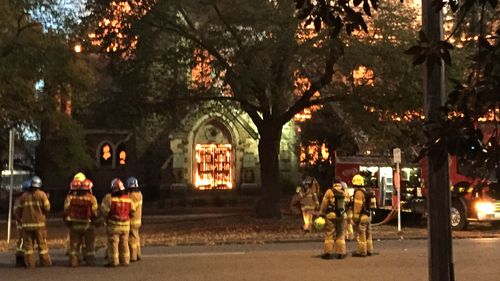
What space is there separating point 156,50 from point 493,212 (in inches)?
429

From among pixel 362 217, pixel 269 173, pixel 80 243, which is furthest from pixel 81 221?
pixel 269 173

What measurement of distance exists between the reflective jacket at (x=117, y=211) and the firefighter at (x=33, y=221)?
1.18 m

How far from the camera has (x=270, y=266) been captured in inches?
446

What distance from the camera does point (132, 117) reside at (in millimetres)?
20125

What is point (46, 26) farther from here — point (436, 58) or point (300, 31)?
point (436, 58)

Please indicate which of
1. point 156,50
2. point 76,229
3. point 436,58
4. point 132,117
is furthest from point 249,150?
point 436,58

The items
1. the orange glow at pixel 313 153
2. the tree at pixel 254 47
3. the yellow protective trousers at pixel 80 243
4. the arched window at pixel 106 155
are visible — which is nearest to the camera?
the yellow protective trousers at pixel 80 243

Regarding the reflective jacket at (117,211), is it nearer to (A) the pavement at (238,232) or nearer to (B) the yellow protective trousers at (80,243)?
(B) the yellow protective trousers at (80,243)

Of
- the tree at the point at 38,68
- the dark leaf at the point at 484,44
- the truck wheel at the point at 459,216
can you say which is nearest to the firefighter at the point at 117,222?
the tree at the point at 38,68

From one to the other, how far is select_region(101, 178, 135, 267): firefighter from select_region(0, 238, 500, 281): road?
0.27 metres

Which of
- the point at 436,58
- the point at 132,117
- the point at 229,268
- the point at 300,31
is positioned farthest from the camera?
the point at 132,117

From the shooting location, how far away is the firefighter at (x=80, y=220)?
11539 millimetres

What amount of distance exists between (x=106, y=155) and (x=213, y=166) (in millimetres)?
6494

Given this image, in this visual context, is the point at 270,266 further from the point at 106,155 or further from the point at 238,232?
the point at 106,155
